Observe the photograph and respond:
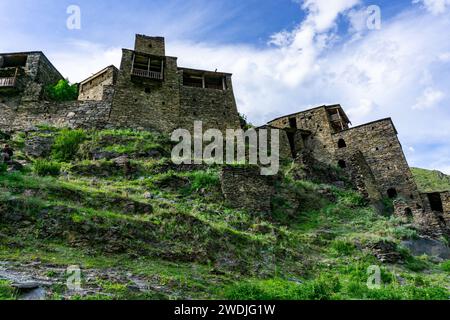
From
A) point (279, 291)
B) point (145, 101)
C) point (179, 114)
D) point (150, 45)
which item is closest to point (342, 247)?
point (279, 291)

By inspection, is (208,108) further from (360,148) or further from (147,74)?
(360,148)

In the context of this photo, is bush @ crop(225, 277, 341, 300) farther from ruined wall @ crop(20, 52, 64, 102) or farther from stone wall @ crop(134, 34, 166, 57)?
stone wall @ crop(134, 34, 166, 57)

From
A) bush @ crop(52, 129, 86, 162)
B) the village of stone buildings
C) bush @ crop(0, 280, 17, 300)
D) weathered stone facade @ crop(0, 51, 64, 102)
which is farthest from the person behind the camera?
weathered stone facade @ crop(0, 51, 64, 102)

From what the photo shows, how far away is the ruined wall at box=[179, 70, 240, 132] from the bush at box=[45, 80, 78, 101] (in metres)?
8.56

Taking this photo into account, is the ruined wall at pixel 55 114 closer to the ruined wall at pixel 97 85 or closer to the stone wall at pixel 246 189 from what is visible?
the ruined wall at pixel 97 85

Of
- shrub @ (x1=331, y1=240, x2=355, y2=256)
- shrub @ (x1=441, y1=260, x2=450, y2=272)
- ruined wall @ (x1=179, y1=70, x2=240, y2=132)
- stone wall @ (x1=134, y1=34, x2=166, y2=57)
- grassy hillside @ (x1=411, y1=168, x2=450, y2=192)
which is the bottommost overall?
shrub @ (x1=441, y1=260, x2=450, y2=272)

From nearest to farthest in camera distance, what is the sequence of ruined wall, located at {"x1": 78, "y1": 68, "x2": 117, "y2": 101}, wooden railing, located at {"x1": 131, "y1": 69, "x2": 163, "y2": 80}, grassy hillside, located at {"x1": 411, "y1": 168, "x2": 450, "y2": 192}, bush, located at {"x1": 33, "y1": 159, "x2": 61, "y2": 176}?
bush, located at {"x1": 33, "y1": 159, "x2": 61, "y2": 176}
wooden railing, located at {"x1": 131, "y1": 69, "x2": 163, "y2": 80}
ruined wall, located at {"x1": 78, "y1": 68, "x2": 117, "y2": 101}
grassy hillside, located at {"x1": 411, "y1": 168, "x2": 450, "y2": 192}

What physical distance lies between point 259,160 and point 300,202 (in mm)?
4115

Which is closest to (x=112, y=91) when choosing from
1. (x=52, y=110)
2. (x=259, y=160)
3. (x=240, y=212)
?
(x=52, y=110)

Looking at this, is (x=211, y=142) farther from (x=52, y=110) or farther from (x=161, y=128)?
(x=52, y=110)

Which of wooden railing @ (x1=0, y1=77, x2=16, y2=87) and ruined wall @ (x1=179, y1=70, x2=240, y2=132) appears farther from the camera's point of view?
ruined wall @ (x1=179, y1=70, x2=240, y2=132)

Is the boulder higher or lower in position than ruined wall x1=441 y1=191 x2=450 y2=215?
higher

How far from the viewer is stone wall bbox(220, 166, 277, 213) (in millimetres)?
18359

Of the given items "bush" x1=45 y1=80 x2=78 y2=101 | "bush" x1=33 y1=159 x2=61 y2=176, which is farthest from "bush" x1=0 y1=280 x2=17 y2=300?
"bush" x1=45 y1=80 x2=78 y2=101
